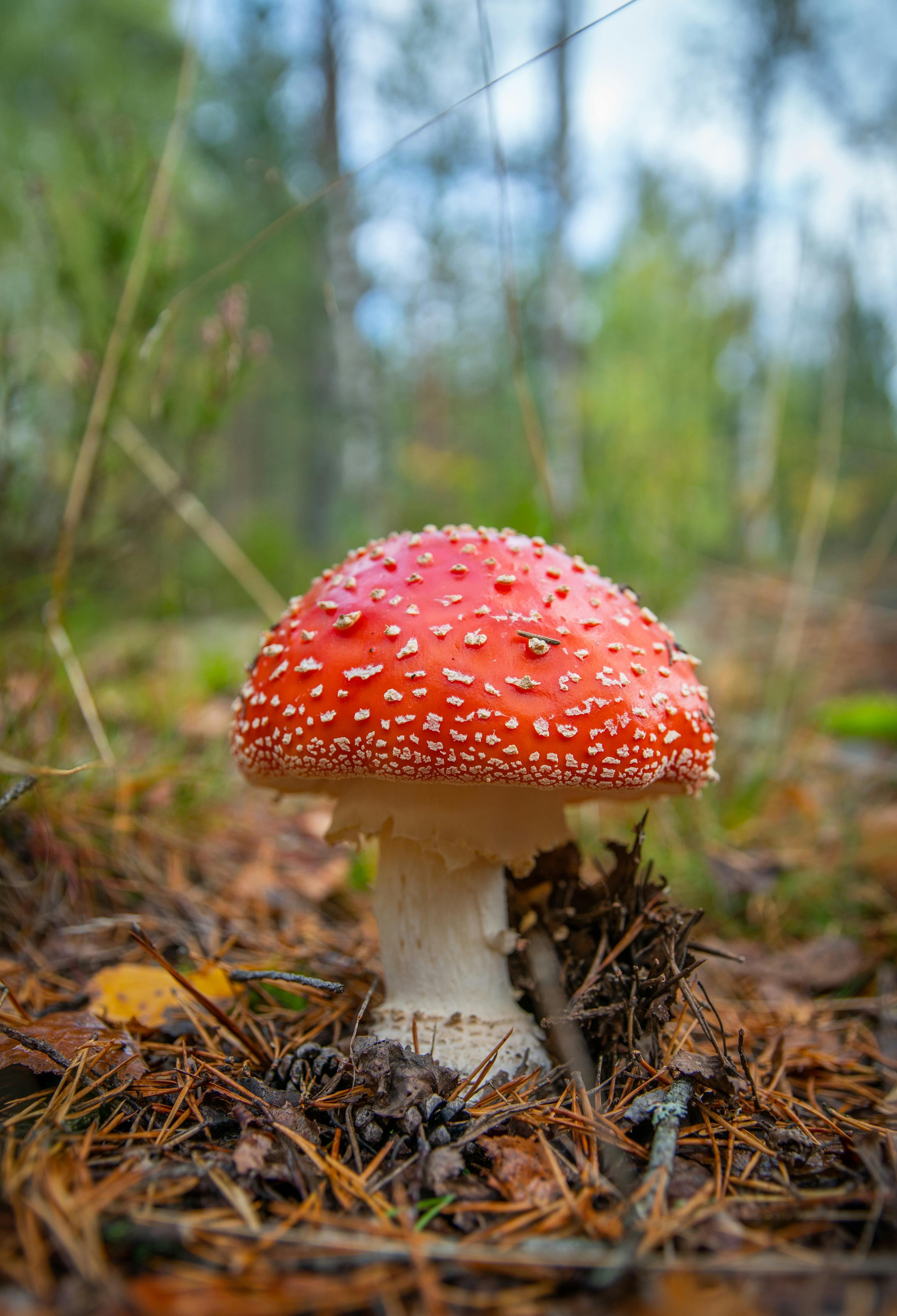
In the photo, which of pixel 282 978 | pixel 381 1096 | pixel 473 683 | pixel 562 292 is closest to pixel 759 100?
pixel 562 292

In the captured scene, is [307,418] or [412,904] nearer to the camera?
[412,904]

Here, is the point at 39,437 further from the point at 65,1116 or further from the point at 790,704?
the point at 790,704

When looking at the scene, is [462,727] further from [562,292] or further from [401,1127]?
[562,292]

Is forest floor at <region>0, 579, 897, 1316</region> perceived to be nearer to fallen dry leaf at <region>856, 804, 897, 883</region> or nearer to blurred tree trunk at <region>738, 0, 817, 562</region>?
fallen dry leaf at <region>856, 804, 897, 883</region>

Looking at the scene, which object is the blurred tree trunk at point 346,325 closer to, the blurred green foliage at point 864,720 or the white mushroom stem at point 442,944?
the blurred green foliage at point 864,720

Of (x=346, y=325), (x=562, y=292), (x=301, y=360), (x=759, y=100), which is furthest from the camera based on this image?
(x=301, y=360)

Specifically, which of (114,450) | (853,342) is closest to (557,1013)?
(114,450)
